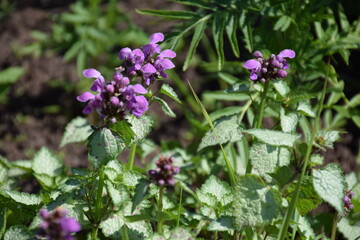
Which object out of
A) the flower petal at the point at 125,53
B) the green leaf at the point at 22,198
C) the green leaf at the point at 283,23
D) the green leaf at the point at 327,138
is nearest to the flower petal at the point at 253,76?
the green leaf at the point at 327,138

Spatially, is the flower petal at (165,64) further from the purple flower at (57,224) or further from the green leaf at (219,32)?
the purple flower at (57,224)

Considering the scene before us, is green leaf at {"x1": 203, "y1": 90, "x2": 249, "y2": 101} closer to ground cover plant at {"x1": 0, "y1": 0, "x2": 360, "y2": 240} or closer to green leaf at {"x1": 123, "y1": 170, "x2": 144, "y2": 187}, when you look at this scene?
ground cover plant at {"x1": 0, "y1": 0, "x2": 360, "y2": 240}

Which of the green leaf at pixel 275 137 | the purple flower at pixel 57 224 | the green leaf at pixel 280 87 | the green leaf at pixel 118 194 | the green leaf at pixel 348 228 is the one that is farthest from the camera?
the green leaf at pixel 348 228

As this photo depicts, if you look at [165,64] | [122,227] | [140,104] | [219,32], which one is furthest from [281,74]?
[122,227]

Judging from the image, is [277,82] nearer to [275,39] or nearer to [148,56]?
[148,56]

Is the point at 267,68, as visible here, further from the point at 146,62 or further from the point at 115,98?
the point at 115,98

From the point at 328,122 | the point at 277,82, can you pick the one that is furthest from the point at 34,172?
the point at 328,122

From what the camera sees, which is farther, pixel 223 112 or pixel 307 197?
pixel 223 112
